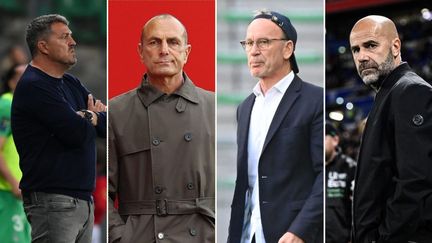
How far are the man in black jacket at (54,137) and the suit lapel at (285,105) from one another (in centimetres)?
87

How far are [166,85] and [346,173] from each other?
3.76m

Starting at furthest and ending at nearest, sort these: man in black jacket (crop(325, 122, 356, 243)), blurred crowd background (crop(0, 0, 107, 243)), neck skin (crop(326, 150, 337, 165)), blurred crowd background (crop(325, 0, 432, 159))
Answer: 1. blurred crowd background (crop(325, 0, 432, 159))
2. neck skin (crop(326, 150, 337, 165))
3. man in black jacket (crop(325, 122, 356, 243))
4. blurred crowd background (crop(0, 0, 107, 243))

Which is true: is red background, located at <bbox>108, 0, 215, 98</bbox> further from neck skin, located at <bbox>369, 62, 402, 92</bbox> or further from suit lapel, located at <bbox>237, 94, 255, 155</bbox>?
neck skin, located at <bbox>369, 62, 402, 92</bbox>

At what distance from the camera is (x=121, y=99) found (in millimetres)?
4750

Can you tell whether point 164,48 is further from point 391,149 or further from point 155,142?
point 391,149

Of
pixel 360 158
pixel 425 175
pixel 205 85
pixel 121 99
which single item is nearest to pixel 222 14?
pixel 205 85

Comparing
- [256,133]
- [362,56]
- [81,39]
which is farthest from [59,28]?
[81,39]

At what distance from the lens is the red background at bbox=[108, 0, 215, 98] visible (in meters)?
4.70

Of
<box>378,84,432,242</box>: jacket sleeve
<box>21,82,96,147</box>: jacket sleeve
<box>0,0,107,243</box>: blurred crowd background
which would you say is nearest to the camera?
<box>378,84,432,242</box>: jacket sleeve

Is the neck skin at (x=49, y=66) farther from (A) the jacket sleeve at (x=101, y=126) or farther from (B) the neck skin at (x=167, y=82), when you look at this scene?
(B) the neck skin at (x=167, y=82)

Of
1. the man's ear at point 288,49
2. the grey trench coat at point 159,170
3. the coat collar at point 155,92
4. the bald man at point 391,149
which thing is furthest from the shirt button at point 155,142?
the bald man at point 391,149

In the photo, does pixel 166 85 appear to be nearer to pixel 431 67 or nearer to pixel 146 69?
pixel 146 69

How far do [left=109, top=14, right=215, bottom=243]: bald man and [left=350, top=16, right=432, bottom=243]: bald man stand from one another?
32.1 inches

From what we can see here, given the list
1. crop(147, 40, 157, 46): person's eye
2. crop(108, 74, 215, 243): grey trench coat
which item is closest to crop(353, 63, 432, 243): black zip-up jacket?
crop(108, 74, 215, 243): grey trench coat
